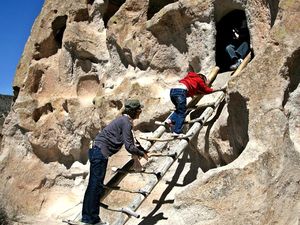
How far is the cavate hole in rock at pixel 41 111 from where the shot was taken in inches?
349

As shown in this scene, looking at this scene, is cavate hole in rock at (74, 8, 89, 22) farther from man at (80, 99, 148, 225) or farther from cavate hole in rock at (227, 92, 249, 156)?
man at (80, 99, 148, 225)

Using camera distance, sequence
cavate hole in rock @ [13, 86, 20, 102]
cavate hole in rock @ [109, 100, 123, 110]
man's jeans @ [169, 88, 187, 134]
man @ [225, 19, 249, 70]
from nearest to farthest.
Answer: man's jeans @ [169, 88, 187, 134]
man @ [225, 19, 249, 70]
cavate hole in rock @ [109, 100, 123, 110]
cavate hole in rock @ [13, 86, 20, 102]

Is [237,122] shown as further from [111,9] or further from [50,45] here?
[50,45]

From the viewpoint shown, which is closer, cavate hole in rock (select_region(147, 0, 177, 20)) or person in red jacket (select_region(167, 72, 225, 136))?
→ person in red jacket (select_region(167, 72, 225, 136))

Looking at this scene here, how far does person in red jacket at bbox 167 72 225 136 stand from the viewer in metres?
5.91

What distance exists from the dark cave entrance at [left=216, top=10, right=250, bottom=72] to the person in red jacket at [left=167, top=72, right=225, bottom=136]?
3.30 feet

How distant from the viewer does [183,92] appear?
599 cm

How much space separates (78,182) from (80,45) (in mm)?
2285

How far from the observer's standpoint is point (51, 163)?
8.87 meters

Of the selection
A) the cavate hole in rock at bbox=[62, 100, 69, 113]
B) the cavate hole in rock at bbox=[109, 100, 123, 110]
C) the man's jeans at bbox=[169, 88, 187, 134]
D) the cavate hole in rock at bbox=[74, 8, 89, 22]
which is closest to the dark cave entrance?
the man's jeans at bbox=[169, 88, 187, 134]

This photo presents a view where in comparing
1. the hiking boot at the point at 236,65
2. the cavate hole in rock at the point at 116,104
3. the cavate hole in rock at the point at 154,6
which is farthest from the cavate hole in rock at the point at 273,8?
the cavate hole in rock at the point at 116,104

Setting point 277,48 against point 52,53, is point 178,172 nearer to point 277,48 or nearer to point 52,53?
point 277,48

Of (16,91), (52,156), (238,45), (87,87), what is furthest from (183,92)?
(16,91)

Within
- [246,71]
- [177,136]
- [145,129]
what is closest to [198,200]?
[177,136]
